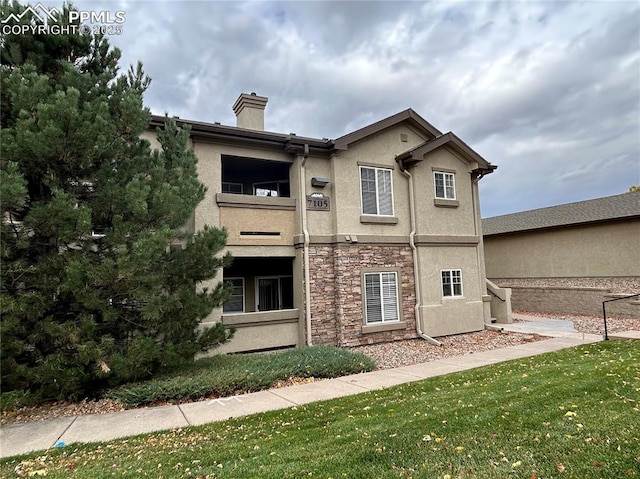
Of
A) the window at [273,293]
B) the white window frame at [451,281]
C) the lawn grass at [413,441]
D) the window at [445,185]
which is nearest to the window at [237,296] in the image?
the window at [273,293]

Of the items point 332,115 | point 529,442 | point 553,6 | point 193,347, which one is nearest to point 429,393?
point 529,442

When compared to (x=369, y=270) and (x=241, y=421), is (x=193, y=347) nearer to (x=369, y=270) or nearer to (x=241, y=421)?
(x=241, y=421)

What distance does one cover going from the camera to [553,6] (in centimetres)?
1091

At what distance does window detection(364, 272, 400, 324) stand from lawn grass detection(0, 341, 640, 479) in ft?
19.4

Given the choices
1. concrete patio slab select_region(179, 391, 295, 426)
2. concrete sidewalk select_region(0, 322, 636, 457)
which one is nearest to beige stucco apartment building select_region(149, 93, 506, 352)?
concrete sidewalk select_region(0, 322, 636, 457)

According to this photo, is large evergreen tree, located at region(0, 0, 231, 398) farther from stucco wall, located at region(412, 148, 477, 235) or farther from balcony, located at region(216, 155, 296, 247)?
stucco wall, located at region(412, 148, 477, 235)

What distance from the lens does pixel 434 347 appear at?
1263cm

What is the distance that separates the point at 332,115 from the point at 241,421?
55.3 ft

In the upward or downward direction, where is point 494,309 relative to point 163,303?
downward

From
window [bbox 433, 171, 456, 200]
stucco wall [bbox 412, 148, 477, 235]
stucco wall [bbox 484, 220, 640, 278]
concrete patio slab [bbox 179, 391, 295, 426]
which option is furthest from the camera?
stucco wall [bbox 484, 220, 640, 278]

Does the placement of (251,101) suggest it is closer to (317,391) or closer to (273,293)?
(273,293)

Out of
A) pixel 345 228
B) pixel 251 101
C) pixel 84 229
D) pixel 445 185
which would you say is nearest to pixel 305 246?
pixel 345 228

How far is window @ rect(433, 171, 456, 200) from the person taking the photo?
1479 centimetres

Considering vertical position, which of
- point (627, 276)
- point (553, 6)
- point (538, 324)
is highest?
point (553, 6)
